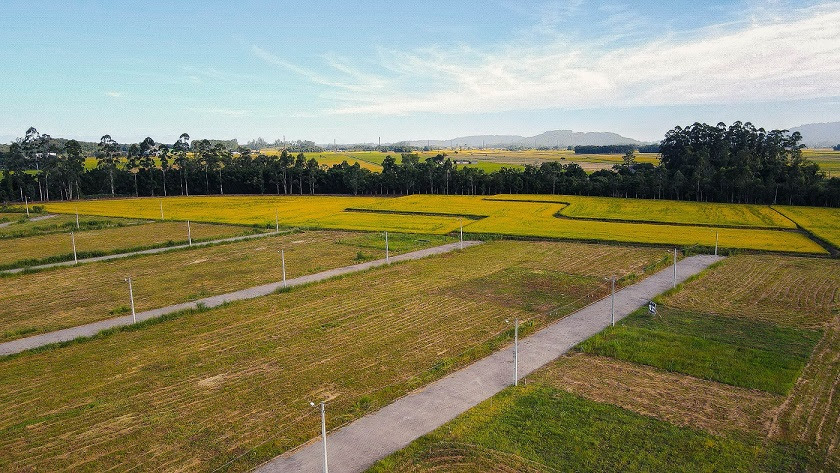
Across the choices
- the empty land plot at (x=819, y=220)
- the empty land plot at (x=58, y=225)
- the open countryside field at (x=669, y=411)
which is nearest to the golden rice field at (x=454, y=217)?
the empty land plot at (x=819, y=220)

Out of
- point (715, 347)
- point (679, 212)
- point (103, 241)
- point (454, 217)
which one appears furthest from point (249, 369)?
point (679, 212)

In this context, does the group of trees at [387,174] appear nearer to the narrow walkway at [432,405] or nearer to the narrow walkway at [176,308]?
the narrow walkway at [176,308]

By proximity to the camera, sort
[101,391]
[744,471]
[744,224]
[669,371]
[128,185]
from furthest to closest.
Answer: [128,185]
[744,224]
[669,371]
[101,391]
[744,471]

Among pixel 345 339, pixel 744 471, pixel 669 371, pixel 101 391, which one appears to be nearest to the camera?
pixel 744 471

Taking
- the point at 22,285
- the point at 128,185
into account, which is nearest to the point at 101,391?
the point at 22,285

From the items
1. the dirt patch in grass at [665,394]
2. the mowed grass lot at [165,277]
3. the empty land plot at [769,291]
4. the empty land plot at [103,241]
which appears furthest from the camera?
the empty land plot at [103,241]

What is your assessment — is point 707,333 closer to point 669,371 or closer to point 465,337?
point 669,371

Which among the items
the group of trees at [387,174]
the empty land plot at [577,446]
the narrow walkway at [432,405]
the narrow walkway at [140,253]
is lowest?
the empty land plot at [577,446]

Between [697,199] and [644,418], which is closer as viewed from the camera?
[644,418]
